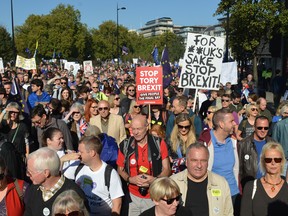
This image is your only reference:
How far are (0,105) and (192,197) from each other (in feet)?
19.0

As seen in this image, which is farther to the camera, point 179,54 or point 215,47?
point 179,54

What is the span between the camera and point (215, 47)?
912 cm

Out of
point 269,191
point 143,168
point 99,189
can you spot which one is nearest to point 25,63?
point 143,168

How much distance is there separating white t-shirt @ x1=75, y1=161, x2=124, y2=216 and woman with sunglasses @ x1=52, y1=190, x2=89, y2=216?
0.94 metres

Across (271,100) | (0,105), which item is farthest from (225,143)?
(271,100)

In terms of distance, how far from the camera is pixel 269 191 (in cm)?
394

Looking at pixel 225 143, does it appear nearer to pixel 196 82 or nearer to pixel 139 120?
pixel 139 120

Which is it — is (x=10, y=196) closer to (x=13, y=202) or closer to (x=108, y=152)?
(x=13, y=202)

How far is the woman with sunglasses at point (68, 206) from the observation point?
3.00 metres

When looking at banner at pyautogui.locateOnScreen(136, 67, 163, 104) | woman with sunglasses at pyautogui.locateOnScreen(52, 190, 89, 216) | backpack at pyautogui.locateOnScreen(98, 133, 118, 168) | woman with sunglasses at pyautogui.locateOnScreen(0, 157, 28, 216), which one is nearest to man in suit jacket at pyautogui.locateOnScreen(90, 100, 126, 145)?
backpack at pyautogui.locateOnScreen(98, 133, 118, 168)

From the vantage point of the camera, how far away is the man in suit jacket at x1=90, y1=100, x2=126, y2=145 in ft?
22.3

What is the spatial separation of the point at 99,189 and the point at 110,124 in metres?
2.78

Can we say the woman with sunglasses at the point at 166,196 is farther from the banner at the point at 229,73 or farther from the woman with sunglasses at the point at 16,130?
the banner at the point at 229,73

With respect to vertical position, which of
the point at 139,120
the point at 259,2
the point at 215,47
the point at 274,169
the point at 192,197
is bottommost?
the point at 192,197
